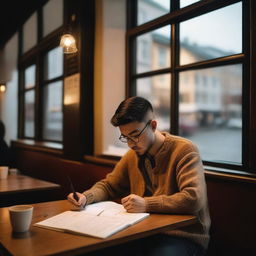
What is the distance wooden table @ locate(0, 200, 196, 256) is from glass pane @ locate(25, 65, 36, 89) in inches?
180

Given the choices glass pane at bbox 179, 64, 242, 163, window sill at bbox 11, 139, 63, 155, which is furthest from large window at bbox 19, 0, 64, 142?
glass pane at bbox 179, 64, 242, 163

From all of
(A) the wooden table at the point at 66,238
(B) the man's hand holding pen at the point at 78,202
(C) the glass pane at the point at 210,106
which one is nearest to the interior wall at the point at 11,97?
(C) the glass pane at the point at 210,106

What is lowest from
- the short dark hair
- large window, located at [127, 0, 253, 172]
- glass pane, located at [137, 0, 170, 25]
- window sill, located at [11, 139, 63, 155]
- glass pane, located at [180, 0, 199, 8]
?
window sill, located at [11, 139, 63, 155]

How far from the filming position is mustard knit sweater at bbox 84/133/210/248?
4.95ft

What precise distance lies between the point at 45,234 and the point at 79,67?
2395 mm

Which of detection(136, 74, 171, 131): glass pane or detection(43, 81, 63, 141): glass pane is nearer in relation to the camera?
detection(136, 74, 171, 131): glass pane

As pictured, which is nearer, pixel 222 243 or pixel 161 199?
pixel 161 199

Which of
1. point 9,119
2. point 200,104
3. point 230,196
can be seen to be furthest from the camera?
point 200,104

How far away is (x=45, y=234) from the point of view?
126 cm

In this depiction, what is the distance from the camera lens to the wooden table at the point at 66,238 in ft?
3.60

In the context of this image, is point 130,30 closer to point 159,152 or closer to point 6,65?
point 159,152

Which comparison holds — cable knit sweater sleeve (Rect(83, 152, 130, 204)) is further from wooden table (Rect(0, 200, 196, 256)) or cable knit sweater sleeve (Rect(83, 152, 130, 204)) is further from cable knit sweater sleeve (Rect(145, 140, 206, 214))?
wooden table (Rect(0, 200, 196, 256))

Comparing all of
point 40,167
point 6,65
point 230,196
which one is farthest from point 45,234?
point 6,65

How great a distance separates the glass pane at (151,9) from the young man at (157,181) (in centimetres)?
153
